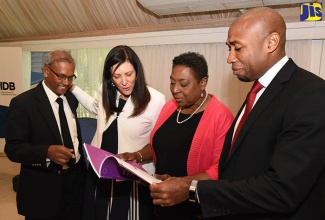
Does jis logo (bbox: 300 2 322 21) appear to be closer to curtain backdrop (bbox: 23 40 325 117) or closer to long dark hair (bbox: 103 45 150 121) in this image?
curtain backdrop (bbox: 23 40 325 117)

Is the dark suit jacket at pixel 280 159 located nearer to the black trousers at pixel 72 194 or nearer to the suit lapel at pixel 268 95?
the suit lapel at pixel 268 95

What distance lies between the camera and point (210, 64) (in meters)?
3.36


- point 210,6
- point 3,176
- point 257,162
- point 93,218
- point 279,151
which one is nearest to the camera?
point 279,151

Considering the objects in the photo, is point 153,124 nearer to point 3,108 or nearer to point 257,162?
point 257,162

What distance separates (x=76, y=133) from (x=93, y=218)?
611 millimetres

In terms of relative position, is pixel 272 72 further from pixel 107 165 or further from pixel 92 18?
pixel 92 18

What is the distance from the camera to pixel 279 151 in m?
0.91

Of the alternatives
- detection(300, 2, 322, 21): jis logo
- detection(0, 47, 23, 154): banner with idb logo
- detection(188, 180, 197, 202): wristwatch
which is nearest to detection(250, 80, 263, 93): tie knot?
detection(188, 180, 197, 202): wristwatch

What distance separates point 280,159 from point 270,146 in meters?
0.09

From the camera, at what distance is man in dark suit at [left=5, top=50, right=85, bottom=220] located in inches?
69.9

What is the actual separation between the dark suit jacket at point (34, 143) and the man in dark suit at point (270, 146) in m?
1.01

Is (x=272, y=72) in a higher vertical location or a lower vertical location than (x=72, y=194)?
higher

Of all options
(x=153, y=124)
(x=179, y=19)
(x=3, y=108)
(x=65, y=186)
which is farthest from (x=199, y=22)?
(x=3, y=108)

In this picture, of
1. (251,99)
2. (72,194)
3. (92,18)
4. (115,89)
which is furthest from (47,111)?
(92,18)
